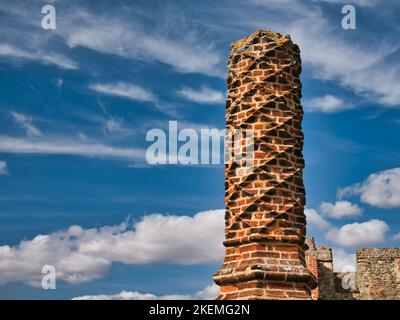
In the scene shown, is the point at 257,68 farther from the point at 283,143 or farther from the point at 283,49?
the point at 283,143

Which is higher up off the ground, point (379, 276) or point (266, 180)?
point (379, 276)

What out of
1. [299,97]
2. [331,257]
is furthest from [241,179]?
[331,257]

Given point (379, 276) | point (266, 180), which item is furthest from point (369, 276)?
point (266, 180)

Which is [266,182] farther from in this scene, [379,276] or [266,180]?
[379,276]

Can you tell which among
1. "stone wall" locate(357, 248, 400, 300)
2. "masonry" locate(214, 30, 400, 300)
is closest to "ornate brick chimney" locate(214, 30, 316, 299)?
"masonry" locate(214, 30, 400, 300)

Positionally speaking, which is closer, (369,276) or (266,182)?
(266,182)

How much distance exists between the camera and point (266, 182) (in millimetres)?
7523

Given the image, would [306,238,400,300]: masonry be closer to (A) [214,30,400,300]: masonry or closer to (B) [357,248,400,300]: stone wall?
(B) [357,248,400,300]: stone wall

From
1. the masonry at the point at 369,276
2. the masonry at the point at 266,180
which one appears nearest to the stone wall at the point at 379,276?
the masonry at the point at 369,276

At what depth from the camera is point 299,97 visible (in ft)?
26.9

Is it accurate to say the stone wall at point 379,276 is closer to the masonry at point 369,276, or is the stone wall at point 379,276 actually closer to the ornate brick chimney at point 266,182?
the masonry at point 369,276

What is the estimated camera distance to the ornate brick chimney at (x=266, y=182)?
7.19m

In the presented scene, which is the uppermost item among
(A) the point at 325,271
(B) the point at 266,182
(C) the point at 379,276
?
(A) the point at 325,271
